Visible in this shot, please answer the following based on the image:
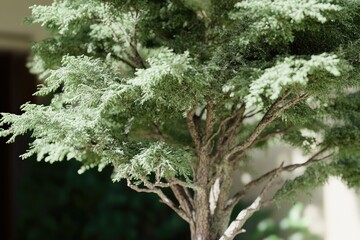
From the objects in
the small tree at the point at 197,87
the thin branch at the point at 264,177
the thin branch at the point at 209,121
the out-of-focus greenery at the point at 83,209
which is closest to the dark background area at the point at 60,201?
the out-of-focus greenery at the point at 83,209

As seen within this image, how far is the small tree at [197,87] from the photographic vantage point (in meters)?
1.53

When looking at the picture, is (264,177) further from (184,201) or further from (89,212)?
(89,212)

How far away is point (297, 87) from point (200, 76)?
10.8 inches

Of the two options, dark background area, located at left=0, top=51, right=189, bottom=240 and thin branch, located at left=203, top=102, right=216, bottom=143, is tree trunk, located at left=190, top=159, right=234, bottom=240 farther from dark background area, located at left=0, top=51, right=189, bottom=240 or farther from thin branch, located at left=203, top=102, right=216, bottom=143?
dark background area, located at left=0, top=51, right=189, bottom=240

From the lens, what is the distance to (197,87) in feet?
5.13

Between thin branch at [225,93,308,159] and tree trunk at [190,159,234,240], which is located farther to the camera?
tree trunk at [190,159,234,240]

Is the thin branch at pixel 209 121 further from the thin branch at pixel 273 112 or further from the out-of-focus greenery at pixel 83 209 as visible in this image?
the out-of-focus greenery at pixel 83 209

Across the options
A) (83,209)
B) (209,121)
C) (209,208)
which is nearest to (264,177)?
(209,208)

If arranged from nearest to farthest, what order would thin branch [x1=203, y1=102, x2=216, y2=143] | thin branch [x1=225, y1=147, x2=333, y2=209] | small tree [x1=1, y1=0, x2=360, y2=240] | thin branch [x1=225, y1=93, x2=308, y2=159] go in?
small tree [x1=1, y1=0, x2=360, y2=240] → thin branch [x1=225, y1=93, x2=308, y2=159] → thin branch [x1=203, y1=102, x2=216, y2=143] → thin branch [x1=225, y1=147, x2=333, y2=209]

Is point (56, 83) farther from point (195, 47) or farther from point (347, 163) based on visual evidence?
point (347, 163)

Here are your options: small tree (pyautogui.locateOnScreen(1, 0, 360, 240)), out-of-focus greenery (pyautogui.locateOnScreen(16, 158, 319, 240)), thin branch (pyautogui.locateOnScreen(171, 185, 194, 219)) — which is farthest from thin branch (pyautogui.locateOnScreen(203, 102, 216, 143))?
out-of-focus greenery (pyautogui.locateOnScreen(16, 158, 319, 240))

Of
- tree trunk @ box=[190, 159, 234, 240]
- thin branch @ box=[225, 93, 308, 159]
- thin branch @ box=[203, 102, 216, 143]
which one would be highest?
thin branch @ box=[203, 102, 216, 143]

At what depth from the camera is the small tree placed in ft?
5.01

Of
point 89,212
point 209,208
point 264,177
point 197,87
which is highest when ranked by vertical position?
point 89,212
